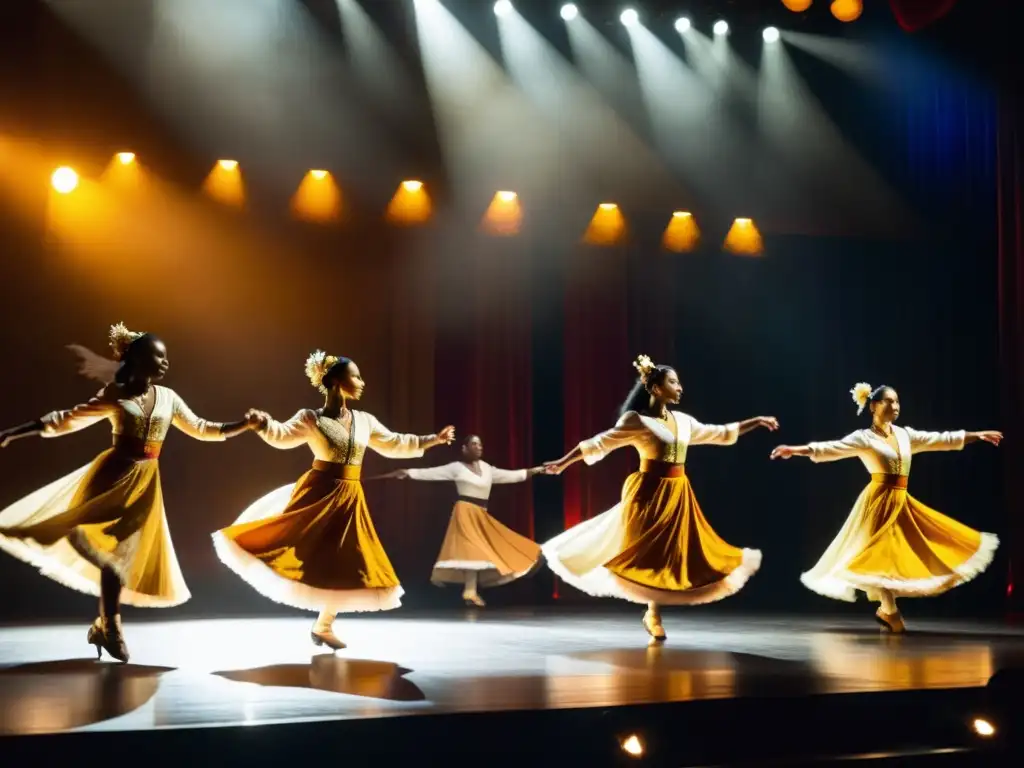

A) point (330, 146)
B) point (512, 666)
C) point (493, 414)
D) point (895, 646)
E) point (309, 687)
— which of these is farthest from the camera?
point (493, 414)

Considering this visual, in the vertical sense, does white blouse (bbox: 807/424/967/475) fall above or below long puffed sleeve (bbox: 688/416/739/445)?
above

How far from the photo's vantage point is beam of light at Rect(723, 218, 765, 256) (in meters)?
9.02

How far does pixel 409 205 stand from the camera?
850 centimetres

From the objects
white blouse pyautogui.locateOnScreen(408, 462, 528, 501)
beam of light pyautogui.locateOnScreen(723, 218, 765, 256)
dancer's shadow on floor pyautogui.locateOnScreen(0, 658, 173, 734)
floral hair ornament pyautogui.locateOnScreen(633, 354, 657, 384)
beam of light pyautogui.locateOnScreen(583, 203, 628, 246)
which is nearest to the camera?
dancer's shadow on floor pyautogui.locateOnScreen(0, 658, 173, 734)

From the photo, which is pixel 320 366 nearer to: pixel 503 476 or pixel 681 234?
pixel 503 476

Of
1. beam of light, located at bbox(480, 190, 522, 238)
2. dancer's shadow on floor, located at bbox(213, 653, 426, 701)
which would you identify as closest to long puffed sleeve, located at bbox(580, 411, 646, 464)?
dancer's shadow on floor, located at bbox(213, 653, 426, 701)

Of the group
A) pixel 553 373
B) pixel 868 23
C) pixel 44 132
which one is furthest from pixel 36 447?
pixel 868 23

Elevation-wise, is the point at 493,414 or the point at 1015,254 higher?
the point at 1015,254

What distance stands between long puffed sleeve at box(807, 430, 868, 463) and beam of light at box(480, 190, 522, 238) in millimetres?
3285

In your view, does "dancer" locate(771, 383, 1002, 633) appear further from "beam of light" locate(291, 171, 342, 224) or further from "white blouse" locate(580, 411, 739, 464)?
"beam of light" locate(291, 171, 342, 224)

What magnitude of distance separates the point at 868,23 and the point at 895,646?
5.16 m

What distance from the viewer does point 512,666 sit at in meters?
4.46

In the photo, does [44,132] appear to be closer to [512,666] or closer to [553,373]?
[553,373]

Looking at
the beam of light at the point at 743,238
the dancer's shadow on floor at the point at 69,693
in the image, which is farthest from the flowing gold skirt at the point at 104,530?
the beam of light at the point at 743,238
